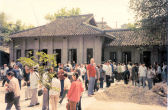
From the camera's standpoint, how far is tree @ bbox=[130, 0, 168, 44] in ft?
47.7

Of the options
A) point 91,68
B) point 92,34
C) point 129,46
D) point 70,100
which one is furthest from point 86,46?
point 70,100

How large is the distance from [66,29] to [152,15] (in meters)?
10.1

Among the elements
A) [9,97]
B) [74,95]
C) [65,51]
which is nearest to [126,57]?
[65,51]

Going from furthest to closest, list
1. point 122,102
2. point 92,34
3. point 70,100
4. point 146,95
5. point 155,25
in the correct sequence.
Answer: point 92,34 → point 155,25 → point 146,95 → point 122,102 → point 70,100

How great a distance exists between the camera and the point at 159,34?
16.1 metres

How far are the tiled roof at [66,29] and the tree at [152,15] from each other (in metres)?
4.73

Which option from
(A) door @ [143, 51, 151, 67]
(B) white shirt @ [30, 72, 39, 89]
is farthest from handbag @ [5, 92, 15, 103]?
(A) door @ [143, 51, 151, 67]

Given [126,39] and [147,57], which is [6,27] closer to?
[126,39]

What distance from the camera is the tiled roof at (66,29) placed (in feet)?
68.5

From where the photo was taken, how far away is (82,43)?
21.5m

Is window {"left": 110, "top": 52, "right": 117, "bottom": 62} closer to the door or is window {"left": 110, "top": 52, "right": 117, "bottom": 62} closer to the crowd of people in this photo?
the door

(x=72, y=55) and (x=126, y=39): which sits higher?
(x=126, y=39)

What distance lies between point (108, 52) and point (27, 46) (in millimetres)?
9826

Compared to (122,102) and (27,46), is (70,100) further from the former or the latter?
(27,46)
